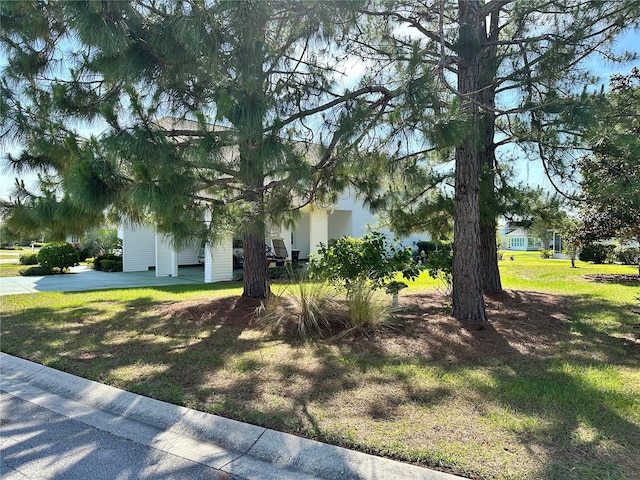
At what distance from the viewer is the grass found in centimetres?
260

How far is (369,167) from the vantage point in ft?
17.3

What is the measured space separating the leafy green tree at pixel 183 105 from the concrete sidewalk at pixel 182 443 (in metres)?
1.86

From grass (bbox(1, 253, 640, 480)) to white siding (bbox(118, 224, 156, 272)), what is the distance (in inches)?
409

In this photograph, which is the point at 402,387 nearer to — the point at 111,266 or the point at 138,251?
the point at 138,251

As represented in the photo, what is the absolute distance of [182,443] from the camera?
9.68 ft

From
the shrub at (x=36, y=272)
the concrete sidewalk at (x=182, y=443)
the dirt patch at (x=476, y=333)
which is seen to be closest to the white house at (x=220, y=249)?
the shrub at (x=36, y=272)

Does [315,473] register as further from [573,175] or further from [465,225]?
[573,175]

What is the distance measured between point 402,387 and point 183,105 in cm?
451

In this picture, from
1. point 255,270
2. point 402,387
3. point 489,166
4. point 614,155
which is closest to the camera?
point 402,387

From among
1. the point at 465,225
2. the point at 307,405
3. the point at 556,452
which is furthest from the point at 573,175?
the point at 307,405

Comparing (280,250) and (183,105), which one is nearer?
(183,105)

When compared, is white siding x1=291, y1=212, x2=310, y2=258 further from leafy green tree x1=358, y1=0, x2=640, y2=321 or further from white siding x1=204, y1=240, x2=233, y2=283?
leafy green tree x1=358, y1=0, x2=640, y2=321

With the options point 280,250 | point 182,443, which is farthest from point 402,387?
point 280,250

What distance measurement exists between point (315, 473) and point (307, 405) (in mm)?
843
